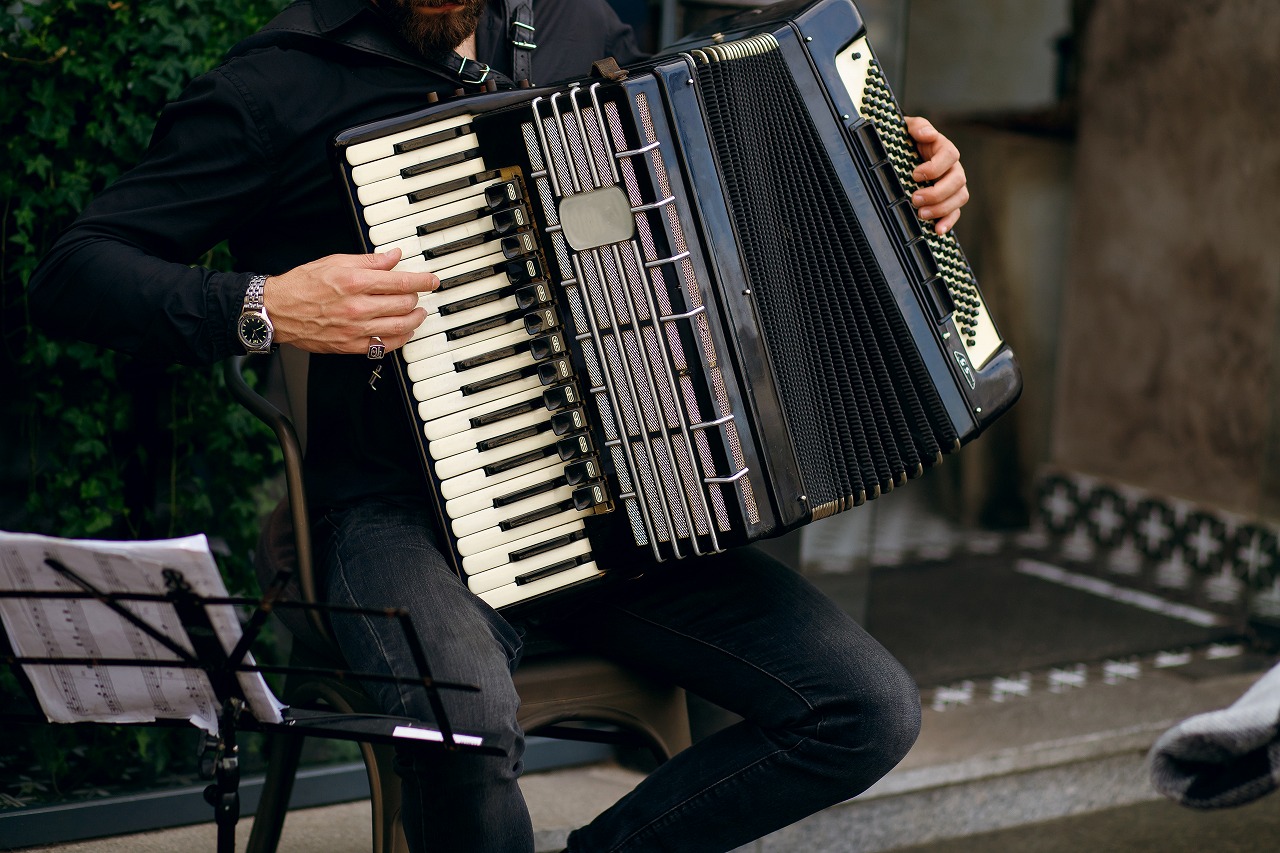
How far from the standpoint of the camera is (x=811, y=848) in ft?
8.47

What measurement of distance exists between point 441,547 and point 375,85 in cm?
68

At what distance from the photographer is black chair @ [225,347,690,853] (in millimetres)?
1687

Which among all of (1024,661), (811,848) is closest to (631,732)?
(811,848)

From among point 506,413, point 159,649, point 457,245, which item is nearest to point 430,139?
point 457,245

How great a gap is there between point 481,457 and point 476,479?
1.1 inches

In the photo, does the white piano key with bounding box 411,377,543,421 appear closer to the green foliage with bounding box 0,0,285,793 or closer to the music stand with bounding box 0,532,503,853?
the music stand with bounding box 0,532,503,853

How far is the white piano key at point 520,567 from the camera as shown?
5.38ft

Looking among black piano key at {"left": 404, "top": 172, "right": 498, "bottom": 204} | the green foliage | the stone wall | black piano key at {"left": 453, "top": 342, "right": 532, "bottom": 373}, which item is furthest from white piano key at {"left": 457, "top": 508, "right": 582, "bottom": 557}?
the stone wall

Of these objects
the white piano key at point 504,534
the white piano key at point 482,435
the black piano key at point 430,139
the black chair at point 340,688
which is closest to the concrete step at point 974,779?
the black chair at point 340,688

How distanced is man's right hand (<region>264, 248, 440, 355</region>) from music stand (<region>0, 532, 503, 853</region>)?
383mm

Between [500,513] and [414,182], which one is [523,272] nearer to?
[414,182]

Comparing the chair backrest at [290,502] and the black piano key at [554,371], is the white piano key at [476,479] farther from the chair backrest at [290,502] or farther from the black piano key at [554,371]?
the chair backrest at [290,502]

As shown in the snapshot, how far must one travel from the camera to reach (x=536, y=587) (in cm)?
165

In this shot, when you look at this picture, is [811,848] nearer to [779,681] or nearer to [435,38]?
[779,681]
